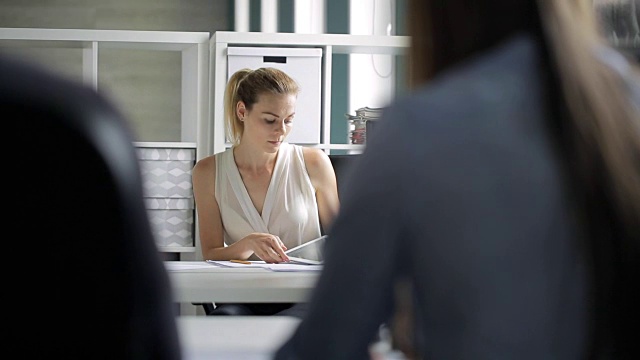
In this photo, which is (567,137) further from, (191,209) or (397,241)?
(191,209)

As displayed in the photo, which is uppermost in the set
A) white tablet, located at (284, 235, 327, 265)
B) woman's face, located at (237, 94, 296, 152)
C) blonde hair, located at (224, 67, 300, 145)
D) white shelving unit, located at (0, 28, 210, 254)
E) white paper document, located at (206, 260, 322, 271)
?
white shelving unit, located at (0, 28, 210, 254)

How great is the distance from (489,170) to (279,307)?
233cm

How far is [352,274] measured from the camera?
0.76m

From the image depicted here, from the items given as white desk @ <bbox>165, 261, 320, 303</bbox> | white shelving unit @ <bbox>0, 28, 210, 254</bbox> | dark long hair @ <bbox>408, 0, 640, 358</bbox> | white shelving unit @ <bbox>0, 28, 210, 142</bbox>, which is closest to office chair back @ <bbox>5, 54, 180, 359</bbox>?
dark long hair @ <bbox>408, 0, 640, 358</bbox>

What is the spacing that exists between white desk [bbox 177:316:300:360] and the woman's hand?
92 cm

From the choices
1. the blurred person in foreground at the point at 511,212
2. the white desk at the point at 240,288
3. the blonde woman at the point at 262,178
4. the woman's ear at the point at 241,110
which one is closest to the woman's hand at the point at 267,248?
the blonde woman at the point at 262,178

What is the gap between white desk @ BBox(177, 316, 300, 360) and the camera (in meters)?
1.52

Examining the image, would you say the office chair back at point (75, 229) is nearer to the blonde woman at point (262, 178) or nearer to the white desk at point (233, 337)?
the white desk at point (233, 337)

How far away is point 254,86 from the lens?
344 centimetres

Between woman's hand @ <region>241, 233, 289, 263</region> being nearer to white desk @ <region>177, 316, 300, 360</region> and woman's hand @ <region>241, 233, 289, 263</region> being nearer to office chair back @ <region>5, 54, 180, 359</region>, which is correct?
white desk @ <region>177, 316, 300, 360</region>

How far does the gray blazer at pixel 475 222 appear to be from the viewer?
732 mm

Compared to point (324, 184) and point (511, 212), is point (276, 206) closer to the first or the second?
point (324, 184)

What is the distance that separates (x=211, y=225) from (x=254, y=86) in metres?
0.51

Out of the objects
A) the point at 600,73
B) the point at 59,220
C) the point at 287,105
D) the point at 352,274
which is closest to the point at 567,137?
the point at 600,73
